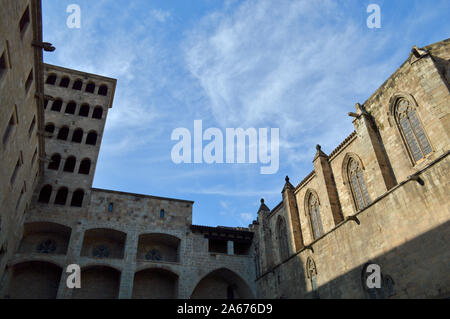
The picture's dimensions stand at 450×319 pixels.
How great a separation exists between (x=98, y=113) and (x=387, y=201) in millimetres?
24948

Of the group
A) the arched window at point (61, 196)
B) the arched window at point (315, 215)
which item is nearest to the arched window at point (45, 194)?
the arched window at point (61, 196)

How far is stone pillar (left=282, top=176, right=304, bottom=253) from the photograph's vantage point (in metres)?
20.3

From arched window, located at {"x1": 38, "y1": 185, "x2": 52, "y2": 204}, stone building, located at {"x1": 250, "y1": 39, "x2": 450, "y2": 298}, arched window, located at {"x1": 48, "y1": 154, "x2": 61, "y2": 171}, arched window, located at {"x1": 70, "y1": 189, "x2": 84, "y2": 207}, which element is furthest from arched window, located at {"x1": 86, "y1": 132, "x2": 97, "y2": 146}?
stone building, located at {"x1": 250, "y1": 39, "x2": 450, "y2": 298}

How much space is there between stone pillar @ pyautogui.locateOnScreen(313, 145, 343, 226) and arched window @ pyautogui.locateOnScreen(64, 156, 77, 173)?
1832 centimetres

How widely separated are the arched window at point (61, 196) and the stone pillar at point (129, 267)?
546cm

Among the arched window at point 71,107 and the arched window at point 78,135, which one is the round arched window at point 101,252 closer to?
the arched window at point 78,135

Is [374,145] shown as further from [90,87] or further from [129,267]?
[90,87]

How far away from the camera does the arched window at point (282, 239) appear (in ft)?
71.5

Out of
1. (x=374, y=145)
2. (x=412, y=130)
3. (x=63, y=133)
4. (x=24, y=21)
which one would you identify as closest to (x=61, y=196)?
(x=63, y=133)

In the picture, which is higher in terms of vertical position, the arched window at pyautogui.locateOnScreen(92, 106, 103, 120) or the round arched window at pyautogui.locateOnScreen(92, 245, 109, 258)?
the arched window at pyautogui.locateOnScreen(92, 106, 103, 120)

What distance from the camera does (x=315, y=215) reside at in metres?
19.6

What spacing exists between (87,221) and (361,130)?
61.1ft

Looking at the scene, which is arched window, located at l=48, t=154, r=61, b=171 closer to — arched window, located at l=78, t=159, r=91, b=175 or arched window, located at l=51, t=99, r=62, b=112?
arched window, located at l=78, t=159, r=91, b=175
